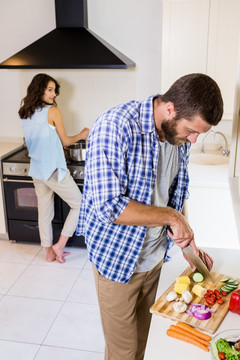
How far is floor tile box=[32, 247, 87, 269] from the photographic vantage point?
3445 millimetres

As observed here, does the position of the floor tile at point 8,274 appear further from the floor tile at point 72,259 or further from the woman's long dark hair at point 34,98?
the woman's long dark hair at point 34,98

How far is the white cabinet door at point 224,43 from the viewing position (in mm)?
2969

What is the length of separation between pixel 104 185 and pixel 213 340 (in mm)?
616

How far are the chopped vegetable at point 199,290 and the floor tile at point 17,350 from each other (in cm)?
132

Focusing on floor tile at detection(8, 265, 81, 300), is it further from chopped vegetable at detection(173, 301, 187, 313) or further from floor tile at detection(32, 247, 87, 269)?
chopped vegetable at detection(173, 301, 187, 313)

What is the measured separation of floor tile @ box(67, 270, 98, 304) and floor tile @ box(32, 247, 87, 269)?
6.6 inches

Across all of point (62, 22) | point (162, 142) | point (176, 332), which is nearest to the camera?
point (176, 332)

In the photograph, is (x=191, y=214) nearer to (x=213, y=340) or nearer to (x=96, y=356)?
(x=96, y=356)

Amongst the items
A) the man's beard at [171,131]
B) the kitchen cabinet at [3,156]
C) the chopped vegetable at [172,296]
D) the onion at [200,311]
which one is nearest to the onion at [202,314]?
the onion at [200,311]

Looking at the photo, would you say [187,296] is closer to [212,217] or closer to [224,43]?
[212,217]

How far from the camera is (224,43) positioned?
3.04 m

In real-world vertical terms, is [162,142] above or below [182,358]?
above

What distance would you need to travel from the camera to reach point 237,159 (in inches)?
78.4

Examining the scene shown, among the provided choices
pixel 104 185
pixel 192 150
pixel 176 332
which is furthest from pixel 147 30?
pixel 176 332
